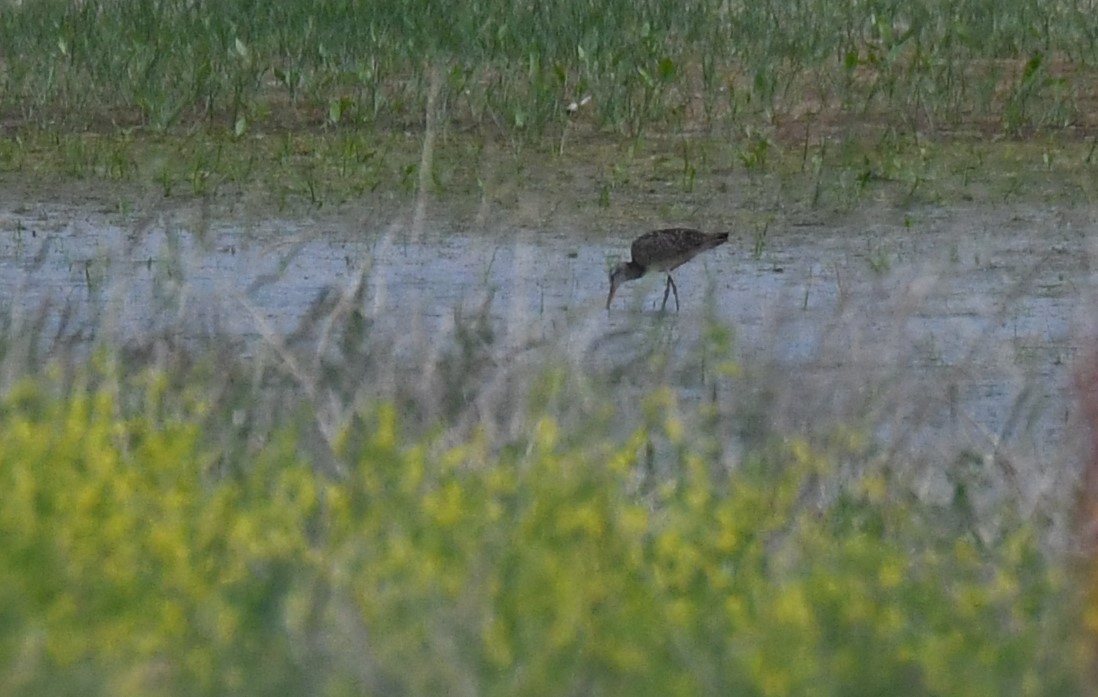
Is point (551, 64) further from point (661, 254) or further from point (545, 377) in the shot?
point (545, 377)

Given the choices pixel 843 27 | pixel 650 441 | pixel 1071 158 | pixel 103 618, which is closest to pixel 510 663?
pixel 103 618

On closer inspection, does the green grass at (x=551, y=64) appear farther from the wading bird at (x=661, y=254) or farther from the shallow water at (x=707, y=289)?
the wading bird at (x=661, y=254)

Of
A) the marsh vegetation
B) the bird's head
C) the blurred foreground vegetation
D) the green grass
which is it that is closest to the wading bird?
the bird's head

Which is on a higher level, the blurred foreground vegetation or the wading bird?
the blurred foreground vegetation

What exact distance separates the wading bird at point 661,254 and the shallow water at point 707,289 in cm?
6

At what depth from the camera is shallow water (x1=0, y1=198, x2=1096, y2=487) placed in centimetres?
632

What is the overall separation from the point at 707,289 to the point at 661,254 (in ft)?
0.88

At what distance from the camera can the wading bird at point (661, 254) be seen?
26.9ft

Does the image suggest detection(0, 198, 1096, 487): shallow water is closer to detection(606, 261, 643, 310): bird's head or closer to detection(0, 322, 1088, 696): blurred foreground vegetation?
detection(606, 261, 643, 310): bird's head

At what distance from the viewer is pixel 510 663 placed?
3.92 m

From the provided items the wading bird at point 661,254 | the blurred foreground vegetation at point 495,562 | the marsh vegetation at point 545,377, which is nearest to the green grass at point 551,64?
the marsh vegetation at point 545,377

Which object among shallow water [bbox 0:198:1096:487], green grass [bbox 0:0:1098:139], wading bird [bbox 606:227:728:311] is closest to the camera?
shallow water [bbox 0:198:1096:487]

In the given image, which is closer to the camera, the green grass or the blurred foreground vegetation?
the blurred foreground vegetation

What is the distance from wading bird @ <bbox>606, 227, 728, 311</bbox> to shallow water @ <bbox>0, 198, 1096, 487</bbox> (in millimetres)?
64
